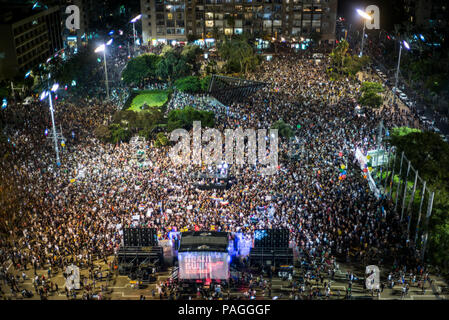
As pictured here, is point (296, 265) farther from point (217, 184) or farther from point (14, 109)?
point (14, 109)

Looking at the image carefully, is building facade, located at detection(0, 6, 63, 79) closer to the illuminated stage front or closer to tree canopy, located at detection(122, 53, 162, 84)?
tree canopy, located at detection(122, 53, 162, 84)

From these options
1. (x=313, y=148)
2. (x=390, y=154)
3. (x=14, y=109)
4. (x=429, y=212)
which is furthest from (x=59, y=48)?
(x=429, y=212)

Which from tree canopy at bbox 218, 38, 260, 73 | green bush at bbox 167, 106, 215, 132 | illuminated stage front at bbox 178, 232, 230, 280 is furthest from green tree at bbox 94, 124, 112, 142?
tree canopy at bbox 218, 38, 260, 73

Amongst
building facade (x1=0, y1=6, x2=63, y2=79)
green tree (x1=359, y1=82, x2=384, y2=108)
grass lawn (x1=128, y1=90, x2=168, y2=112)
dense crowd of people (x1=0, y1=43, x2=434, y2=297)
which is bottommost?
grass lawn (x1=128, y1=90, x2=168, y2=112)

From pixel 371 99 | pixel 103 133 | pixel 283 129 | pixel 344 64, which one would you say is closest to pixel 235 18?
pixel 344 64

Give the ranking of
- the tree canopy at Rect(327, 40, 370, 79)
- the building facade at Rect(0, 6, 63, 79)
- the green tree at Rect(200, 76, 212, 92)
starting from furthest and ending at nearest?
the building facade at Rect(0, 6, 63, 79) < the tree canopy at Rect(327, 40, 370, 79) < the green tree at Rect(200, 76, 212, 92)

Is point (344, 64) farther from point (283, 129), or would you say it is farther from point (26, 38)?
point (26, 38)

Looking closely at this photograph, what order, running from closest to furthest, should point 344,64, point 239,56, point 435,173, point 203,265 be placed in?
point 203,265 < point 435,173 < point 344,64 < point 239,56
